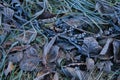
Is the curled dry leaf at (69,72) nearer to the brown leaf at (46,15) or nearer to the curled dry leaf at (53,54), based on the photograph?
the curled dry leaf at (53,54)

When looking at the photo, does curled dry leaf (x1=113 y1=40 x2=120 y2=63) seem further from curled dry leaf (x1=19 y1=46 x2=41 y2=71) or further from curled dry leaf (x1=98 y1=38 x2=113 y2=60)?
curled dry leaf (x1=19 y1=46 x2=41 y2=71)

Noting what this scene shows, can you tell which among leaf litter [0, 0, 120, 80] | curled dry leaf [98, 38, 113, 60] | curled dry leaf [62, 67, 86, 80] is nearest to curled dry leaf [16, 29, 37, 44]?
leaf litter [0, 0, 120, 80]

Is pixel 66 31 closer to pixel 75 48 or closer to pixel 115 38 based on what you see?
pixel 75 48

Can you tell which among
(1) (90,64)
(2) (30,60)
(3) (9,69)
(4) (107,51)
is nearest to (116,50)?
(4) (107,51)

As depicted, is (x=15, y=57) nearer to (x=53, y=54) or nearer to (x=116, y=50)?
(x=53, y=54)

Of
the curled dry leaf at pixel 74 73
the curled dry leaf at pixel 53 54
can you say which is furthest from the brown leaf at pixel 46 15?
the curled dry leaf at pixel 74 73

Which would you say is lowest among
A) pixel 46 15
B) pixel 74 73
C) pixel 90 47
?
pixel 74 73
